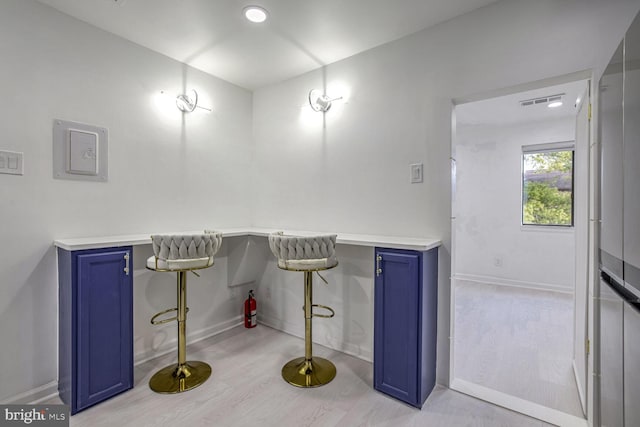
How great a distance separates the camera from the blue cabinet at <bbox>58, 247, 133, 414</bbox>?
173 cm

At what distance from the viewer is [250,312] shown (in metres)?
2.99

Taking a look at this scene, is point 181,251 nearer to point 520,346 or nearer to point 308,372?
point 308,372

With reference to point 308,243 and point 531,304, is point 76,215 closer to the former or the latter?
point 308,243

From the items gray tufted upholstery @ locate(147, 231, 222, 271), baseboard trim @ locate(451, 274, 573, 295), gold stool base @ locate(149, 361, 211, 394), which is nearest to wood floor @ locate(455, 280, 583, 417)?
baseboard trim @ locate(451, 274, 573, 295)

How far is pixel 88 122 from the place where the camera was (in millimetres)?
2084

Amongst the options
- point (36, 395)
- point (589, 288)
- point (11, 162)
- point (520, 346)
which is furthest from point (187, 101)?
point (520, 346)

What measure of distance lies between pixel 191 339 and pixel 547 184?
4984 mm

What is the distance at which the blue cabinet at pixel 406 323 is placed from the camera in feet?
5.98

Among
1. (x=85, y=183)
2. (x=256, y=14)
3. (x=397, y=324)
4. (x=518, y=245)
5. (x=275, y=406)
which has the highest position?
(x=256, y=14)

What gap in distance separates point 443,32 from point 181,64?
6.80ft

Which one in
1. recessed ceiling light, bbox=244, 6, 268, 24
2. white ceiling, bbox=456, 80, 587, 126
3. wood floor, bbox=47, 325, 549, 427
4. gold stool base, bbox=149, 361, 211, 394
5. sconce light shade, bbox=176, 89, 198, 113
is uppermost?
white ceiling, bbox=456, 80, 587, 126

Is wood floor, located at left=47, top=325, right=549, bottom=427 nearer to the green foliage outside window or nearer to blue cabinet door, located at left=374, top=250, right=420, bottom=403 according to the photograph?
blue cabinet door, located at left=374, top=250, right=420, bottom=403

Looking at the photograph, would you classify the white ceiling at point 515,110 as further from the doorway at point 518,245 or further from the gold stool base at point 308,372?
the gold stool base at point 308,372

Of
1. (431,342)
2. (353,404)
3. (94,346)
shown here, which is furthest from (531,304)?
(94,346)
